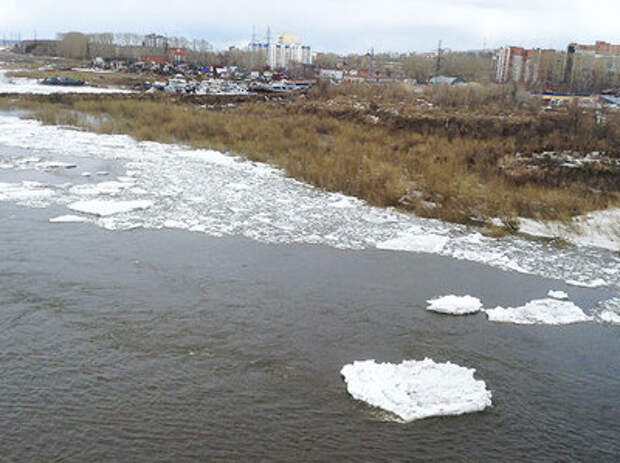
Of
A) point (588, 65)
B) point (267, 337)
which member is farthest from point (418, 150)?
point (588, 65)

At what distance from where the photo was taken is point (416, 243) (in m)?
9.59

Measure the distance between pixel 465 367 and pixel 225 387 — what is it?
2.25m

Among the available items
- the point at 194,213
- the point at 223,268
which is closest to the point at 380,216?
the point at 194,213

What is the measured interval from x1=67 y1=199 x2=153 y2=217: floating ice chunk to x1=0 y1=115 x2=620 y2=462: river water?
0.68ft

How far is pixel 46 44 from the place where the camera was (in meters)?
121

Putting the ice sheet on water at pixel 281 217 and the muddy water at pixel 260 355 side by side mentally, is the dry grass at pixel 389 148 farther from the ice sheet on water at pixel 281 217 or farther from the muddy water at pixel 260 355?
the muddy water at pixel 260 355

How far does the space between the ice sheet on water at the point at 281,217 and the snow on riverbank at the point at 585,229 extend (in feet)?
1.24

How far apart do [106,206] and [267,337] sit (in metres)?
5.89

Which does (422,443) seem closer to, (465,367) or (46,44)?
(465,367)


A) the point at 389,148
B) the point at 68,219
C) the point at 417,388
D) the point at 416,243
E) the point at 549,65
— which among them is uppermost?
the point at 549,65

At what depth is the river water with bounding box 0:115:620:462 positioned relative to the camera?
4.62m

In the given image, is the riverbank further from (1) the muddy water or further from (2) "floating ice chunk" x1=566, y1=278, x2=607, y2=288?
(1) the muddy water

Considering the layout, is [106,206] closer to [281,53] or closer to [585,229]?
[585,229]

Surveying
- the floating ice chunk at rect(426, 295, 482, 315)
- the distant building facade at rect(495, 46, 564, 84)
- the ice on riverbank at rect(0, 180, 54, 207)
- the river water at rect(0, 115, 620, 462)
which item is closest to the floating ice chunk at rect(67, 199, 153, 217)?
the river water at rect(0, 115, 620, 462)
